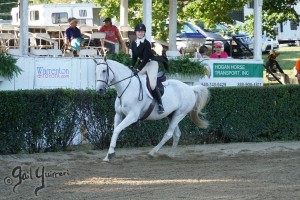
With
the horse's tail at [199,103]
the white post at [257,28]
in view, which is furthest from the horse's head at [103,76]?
the white post at [257,28]

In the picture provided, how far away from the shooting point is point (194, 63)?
2205 centimetres

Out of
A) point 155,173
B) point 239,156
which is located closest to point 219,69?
point 239,156

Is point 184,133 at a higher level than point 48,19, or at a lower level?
lower

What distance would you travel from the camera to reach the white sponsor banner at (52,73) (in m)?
19.5

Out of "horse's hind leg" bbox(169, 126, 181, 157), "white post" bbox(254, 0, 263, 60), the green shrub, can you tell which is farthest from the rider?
"white post" bbox(254, 0, 263, 60)

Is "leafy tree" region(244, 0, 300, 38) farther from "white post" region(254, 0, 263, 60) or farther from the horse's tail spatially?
the horse's tail

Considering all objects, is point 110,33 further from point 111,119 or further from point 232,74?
point 111,119

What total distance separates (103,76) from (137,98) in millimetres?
971

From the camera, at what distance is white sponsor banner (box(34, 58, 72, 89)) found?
63.9 feet

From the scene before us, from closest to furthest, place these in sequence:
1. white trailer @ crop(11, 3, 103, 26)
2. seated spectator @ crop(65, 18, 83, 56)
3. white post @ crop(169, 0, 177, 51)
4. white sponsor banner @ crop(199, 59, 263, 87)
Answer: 1. seated spectator @ crop(65, 18, 83, 56)
2. white sponsor banner @ crop(199, 59, 263, 87)
3. white post @ crop(169, 0, 177, 51)
4. white trailer @ crop(11, 3, 103, 26)

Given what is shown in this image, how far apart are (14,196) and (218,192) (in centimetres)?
297

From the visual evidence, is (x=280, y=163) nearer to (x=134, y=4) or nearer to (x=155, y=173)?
(x=155, y=173)

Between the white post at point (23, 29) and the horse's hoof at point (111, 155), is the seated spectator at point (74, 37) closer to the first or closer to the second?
the white post at point (23, 29)

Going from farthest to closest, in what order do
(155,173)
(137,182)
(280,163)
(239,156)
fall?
(239,156) < (280,163) < (155,173) < (137,182)
